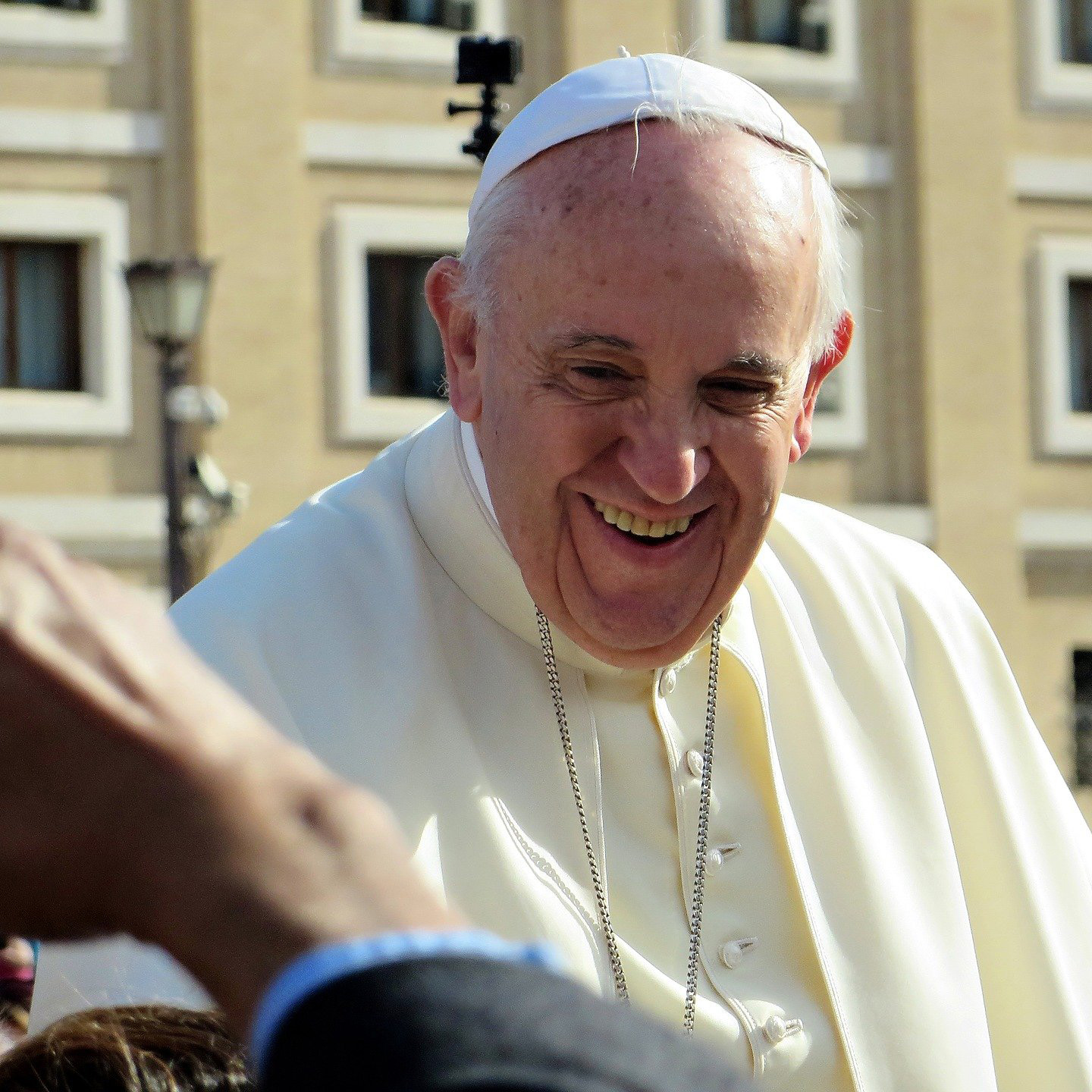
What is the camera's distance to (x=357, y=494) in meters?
2.53

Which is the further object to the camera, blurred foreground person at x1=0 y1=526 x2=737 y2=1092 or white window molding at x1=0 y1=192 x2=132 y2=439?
white window molding at x1=0 y1=192 x2=132 y2=439

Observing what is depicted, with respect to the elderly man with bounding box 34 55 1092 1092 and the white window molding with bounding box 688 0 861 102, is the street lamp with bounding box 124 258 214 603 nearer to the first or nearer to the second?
the white window molding with bounding box 688 0 861 102

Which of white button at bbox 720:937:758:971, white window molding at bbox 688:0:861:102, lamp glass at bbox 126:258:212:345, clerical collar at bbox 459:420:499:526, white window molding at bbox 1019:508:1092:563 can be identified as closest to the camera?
white button at bbox 720:937:758:971

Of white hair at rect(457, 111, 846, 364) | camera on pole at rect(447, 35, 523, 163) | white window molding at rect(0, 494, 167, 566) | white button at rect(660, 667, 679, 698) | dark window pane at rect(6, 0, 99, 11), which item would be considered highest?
dark window pane at rect(6, 0, 99, 11)

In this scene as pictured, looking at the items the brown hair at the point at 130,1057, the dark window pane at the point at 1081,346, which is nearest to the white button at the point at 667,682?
the brown hair at the point at 130,1057

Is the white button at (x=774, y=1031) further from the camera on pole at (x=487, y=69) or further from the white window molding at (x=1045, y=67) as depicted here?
the white window molding at (x=1045, y=67)

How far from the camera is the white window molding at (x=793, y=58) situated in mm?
14719

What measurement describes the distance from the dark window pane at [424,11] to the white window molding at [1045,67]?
4.23m

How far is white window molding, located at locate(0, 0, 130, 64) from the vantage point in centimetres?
1343

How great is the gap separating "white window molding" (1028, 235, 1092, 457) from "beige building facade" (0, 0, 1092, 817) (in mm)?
23

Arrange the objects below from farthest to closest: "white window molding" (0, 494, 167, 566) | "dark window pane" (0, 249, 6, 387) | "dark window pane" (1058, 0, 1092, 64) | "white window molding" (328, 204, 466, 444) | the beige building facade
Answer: "dark window pane" (1058, 0, 1092, 64) → "white window molding" (328, 204, 466, 444) → "dark window pane" (0, 249, 6, 387) → the beige building facade → "white window molding" (0, 494, 167, 566)

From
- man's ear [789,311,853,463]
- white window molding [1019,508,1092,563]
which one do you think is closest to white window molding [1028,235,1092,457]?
white window molding [1019,508,1092,563]

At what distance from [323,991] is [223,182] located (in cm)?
1341

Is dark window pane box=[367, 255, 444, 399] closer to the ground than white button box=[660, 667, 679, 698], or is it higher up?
higher up
